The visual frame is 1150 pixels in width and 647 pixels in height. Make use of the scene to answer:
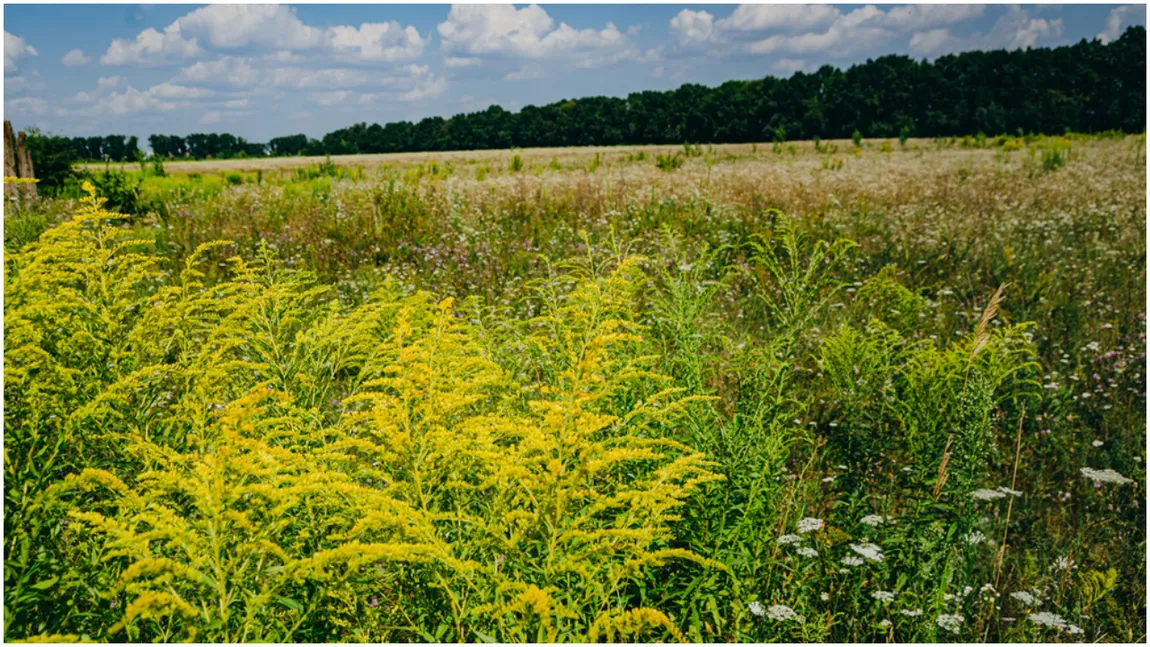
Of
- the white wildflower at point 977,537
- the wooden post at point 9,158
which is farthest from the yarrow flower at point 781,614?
the wooden post at point 9,158

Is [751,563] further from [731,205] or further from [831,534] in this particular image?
[731,205]

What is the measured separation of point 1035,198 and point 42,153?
1849 centimetres

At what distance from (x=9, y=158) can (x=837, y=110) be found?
150ft

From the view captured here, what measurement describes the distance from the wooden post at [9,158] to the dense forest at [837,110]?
406 inches

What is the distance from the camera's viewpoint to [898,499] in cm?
338

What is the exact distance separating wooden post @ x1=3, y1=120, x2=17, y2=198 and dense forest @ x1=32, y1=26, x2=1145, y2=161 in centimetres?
1031

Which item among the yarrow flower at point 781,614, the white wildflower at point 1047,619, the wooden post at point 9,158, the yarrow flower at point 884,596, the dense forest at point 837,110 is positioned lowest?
the white wildflower at point 1047,619

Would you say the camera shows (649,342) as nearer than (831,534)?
No

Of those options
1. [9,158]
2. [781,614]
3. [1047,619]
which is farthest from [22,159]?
[1047,619]

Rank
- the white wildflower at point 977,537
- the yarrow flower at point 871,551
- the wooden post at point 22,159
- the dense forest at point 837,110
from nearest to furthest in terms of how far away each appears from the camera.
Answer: the yarrow flower at point 871,551 → the white wildflower at point 977,537 → the wooden post at point 22,159 → the dense forest at point 837,110

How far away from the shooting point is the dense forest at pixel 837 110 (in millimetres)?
32281

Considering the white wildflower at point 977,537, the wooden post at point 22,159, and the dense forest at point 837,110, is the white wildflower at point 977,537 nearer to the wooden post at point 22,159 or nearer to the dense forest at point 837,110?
the wooden post at point 22,159

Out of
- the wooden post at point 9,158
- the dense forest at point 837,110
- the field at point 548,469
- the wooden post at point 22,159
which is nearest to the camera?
the field at point 548,469

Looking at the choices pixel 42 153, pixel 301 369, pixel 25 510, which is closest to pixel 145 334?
pixel 301 369
